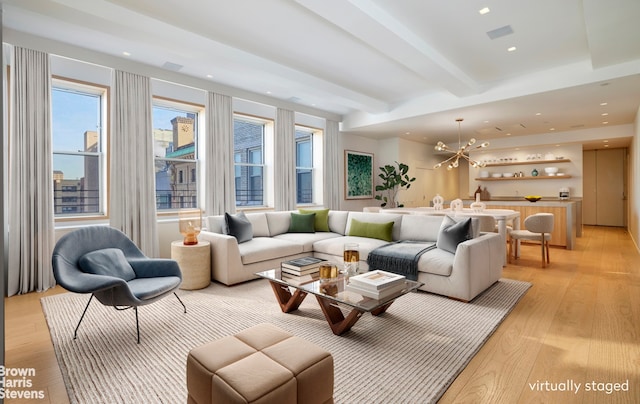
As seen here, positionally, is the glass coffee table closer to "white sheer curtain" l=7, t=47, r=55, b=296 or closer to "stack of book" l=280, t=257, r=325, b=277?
"stack of book" l=280, t=257, r=325, b=277

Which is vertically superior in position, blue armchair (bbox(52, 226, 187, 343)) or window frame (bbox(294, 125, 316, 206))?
window frame (bbox(294, 125, 316, 206))

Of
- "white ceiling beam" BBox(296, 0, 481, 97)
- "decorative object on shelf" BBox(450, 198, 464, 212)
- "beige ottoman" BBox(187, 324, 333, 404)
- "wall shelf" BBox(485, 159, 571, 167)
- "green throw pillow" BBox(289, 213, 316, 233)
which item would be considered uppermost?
Answer: "white ceiling beam" BBox(296, 0, 481, 97)

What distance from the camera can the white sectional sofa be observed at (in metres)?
3.30

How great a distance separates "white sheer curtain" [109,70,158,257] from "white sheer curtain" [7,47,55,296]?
66cm

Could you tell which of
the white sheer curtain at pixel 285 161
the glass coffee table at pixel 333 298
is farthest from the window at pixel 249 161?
the glass coffee table at pixel 333 298

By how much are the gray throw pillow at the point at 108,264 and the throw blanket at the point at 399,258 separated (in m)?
2.48

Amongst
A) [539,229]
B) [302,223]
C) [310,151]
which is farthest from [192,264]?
[539,229]

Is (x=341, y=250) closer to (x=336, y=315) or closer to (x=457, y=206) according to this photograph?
(x=336, y=315)

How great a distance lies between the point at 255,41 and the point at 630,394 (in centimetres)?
447

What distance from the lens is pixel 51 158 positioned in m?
3.81

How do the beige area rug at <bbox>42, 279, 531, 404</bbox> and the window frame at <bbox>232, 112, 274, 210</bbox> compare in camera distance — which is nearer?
the beige area rug at <bbox>42, 279, 531, 404</bbox>

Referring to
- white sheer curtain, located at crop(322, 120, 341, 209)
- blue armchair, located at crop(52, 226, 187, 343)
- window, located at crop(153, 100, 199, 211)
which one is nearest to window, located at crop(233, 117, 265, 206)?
window, located at crop(153, 100, 199, 211)

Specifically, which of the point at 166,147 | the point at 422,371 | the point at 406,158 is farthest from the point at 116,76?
the point at 406,158

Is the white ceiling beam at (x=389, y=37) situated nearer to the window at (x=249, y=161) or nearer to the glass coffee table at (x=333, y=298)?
the glass coffee table at (x=333, y=298)
